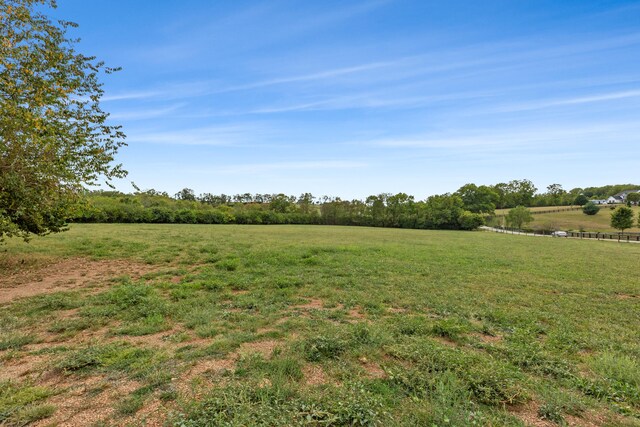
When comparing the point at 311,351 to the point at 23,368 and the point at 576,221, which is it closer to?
the point at 23,368

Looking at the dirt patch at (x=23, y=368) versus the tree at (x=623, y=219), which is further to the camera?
the tree at (x=623, y=219)

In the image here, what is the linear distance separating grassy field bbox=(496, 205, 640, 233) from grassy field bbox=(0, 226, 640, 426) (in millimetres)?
74025

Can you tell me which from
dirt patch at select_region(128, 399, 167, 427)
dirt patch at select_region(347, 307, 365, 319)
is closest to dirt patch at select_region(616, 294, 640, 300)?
dirt patch at select_region(347, 307, 365, 319)

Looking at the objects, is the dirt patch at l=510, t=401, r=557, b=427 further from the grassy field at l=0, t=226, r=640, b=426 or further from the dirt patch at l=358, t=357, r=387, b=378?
the dirt patch at l=358, t=357, r=387, b=378

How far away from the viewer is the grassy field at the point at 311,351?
306 centimetres

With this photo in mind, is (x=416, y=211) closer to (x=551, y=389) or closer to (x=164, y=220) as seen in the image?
(x=164, y=220)

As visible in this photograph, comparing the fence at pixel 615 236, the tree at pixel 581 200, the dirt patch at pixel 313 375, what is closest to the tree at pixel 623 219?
the fence at pixel 615 236

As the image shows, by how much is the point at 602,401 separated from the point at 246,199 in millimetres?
127552

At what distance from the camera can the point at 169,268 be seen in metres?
11.1

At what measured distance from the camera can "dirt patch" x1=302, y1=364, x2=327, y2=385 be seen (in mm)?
3668

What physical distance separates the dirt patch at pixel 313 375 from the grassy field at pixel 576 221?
80986mm

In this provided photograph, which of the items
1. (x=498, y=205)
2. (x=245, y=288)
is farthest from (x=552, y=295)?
(x=498, y=205)

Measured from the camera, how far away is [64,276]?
9352 millimetres

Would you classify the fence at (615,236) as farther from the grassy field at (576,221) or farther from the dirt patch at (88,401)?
the dirt patch at (88,401)
